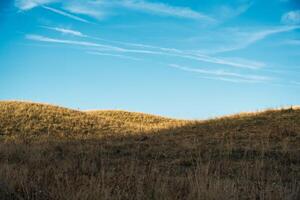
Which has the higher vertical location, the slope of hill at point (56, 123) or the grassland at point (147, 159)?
the slope of hill at point (56, 123)

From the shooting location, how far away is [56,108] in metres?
39.6

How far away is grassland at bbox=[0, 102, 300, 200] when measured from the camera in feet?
21.7

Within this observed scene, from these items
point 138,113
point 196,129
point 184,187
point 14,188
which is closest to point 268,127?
point 196,129

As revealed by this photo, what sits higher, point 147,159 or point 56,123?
point 56,123

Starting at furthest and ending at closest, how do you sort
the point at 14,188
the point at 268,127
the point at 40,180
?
the point at 268,127, the point at 40,180, the point at 14,188

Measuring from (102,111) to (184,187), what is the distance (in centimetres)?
3819

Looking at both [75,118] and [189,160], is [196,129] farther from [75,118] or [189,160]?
[75,118]

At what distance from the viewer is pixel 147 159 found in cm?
1393

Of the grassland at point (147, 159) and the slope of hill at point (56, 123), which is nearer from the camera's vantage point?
the grassland at point (147, 159)

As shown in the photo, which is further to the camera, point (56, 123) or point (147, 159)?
point (56, 123)

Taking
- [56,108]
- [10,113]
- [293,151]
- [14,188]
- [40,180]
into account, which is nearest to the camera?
[14,188]

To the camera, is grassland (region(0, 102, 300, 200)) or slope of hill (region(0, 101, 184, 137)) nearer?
grassland (region(0, 102, 300, 200))

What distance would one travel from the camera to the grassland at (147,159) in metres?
6.61

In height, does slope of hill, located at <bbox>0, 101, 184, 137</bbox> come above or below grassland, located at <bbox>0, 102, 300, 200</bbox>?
above
